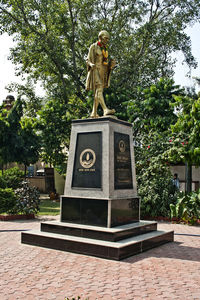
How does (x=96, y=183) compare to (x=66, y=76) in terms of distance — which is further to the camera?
(x=66, y=76)

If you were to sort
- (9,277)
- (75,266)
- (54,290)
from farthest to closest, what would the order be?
(75,266) → (9,277) → (54,290)

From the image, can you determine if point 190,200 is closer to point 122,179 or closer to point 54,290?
point 122,179

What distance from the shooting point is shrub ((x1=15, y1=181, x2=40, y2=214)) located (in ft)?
44.6

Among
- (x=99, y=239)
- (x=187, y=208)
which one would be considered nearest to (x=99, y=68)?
(x=99, y=239)

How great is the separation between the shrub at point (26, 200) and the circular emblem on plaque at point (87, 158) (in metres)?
5.29

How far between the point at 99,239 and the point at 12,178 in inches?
331

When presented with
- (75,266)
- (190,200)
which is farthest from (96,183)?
(190,200)

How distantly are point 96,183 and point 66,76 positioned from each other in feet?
56.5

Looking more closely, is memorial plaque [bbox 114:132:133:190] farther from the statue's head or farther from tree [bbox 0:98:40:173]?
tree [bbox 0:98:40:173]

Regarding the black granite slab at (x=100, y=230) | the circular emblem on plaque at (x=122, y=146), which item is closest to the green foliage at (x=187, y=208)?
the black granite slab at (x=100, y=230)

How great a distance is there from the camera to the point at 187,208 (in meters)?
12.4

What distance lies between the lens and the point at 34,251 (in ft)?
25.8

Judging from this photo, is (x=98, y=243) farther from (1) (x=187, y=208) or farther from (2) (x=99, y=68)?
(1) (x=187, y=208)

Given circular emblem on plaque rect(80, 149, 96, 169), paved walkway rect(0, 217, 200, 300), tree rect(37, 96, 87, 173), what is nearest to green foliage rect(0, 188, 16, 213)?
paved walkway rect(0, 217, 200, 300)
